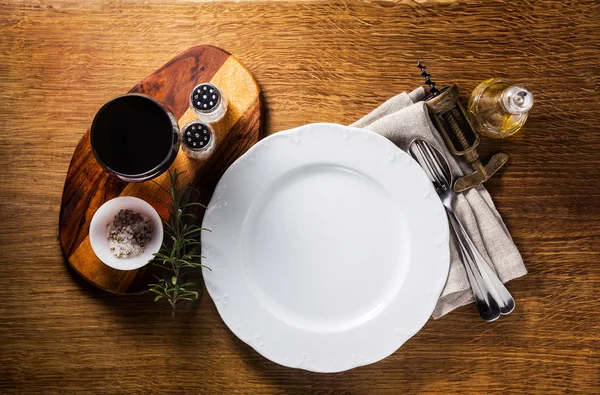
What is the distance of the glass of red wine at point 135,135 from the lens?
86 cm

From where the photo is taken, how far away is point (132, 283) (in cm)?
97

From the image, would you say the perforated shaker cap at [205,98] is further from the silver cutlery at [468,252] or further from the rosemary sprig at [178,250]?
the silver cutlery at [468,252]

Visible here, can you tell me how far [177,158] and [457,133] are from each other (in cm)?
54

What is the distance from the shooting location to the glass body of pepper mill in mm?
899

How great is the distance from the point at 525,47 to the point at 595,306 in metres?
0.54

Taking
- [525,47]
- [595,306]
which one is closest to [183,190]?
[525,47]

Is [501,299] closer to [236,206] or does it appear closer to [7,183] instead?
[236,206]

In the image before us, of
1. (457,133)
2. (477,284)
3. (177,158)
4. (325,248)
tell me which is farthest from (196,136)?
(477,284)

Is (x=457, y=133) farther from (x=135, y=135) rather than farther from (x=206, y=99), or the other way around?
(x=135, y=135)

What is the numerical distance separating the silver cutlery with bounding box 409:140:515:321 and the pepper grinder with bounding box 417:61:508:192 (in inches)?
1.1

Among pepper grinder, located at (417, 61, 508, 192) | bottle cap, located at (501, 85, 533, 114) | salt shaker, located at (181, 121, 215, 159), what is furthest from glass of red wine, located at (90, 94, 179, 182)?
bottle cap, located at (501, 85, 533, 114)

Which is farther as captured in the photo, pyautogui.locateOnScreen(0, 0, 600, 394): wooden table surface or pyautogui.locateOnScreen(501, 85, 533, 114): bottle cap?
pyautogui.locateOnScreen(0, 0, 600, 394): wooden table surface

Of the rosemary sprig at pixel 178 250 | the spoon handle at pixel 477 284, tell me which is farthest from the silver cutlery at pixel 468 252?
the rosemary sprig at pixel 178 250

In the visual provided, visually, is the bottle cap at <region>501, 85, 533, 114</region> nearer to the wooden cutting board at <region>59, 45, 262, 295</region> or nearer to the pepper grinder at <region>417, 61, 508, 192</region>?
the pepper grinder at <region>417, 61, 508, 192</region>
